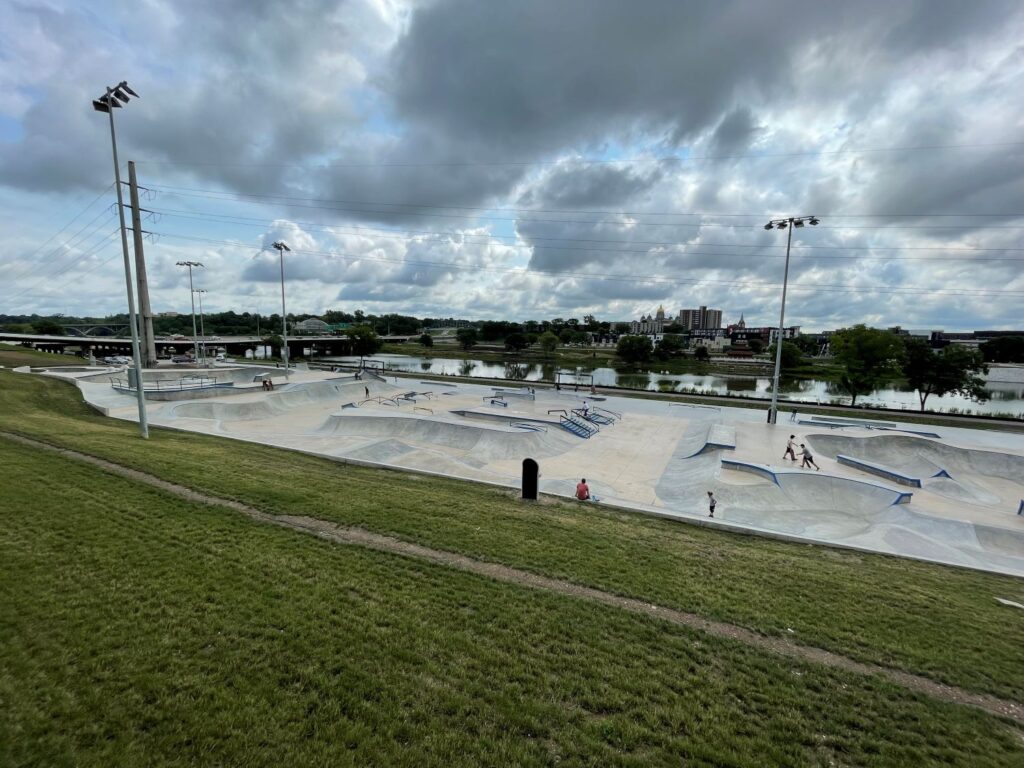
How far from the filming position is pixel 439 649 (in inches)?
207

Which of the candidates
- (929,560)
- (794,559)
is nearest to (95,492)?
(794,559)

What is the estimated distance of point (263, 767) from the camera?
3.58 meters

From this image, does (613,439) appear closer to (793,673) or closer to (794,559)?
(794,559)

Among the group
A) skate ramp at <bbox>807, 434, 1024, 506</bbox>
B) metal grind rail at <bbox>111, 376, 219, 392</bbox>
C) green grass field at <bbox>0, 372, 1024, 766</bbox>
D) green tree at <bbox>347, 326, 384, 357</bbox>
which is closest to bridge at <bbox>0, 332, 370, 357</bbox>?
green tree at <bbox>347, 326, 384, 357</bbox>

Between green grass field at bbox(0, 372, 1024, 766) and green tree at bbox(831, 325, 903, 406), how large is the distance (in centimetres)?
3753

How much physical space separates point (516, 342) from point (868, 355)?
82.2m

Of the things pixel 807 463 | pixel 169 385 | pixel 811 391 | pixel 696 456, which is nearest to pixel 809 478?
pixel 807 463

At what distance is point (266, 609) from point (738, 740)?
5.82m

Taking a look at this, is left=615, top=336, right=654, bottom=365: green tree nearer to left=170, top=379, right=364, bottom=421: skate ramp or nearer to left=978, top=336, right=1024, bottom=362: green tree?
left=170, top=379, right=364, bottom=421: skate ramp

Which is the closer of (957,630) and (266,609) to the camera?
(266,609)

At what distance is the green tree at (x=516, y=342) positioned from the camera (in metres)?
115

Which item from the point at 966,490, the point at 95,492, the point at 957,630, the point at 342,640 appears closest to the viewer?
the point at 342,640

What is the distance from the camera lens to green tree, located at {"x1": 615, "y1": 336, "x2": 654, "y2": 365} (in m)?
91.8

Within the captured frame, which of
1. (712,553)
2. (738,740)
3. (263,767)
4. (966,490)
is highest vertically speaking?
(263,767)
